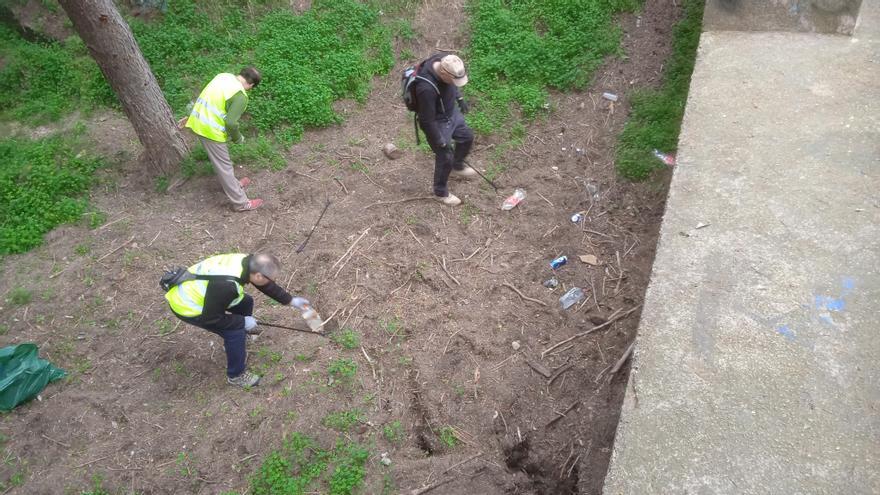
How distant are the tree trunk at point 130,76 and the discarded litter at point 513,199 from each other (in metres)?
3.85

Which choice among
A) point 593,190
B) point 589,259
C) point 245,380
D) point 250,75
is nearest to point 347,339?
point 245,380

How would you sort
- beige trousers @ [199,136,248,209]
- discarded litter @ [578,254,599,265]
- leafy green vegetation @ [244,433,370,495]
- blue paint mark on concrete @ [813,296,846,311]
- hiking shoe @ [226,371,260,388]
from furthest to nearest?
beige trousers @ [199,136,248,209]
discarded litter @ [578,254,599,265]
hiking shoe @ [226,371,260,388]
leafy green vegetation @ [244,433,370,495]
blue paint mark on concrete @ [813,296,846,311]

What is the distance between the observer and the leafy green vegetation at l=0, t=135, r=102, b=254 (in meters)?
6.19

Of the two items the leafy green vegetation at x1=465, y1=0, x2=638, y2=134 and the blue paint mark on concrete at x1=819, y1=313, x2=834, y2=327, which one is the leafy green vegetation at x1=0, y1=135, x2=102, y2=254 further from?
the blue paint mark on concrete at x1=819, y1=313, x2=834, y2=327

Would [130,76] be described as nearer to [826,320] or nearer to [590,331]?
[590,331]

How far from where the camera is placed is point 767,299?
402cm

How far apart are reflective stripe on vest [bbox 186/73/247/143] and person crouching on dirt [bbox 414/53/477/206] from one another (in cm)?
193

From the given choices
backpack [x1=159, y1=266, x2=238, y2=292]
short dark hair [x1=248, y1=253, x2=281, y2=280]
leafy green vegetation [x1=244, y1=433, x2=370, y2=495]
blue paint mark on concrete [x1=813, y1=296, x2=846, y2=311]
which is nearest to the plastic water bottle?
short dark hair [x1=248, y1=253, x2=281, y2=280]

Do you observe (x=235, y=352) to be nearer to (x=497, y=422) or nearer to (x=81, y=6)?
(x=497, y=422)

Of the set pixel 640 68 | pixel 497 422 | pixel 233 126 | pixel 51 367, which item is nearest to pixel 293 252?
pixel 233 126

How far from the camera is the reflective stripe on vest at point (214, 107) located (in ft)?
19.1

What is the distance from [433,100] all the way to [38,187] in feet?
15.4

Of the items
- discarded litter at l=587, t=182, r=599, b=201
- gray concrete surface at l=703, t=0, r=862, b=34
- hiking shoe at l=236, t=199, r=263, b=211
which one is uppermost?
gray concrete surface at l=703, t=0, r=862, b=34

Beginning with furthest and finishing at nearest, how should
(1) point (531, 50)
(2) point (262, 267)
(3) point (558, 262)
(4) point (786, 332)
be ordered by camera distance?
(1) point (531, 50)
(3) point (558, 262)
(2) point (262, 267)
(4) point (786, 332)
